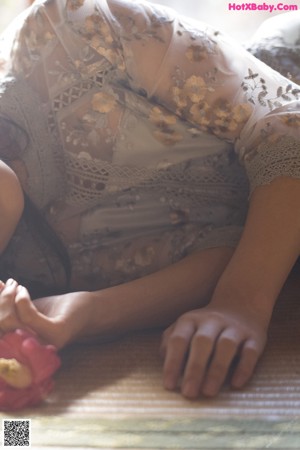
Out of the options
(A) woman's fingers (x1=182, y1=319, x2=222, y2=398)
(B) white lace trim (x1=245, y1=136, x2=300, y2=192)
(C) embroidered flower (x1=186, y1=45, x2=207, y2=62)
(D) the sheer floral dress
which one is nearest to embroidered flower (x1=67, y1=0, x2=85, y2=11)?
(D) the sheer floral dress

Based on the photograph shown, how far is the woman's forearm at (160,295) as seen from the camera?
0.57 meters

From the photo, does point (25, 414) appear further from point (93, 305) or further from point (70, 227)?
point (70, 227)

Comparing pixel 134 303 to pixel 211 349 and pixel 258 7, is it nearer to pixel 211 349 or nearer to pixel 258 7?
pixel 211 349

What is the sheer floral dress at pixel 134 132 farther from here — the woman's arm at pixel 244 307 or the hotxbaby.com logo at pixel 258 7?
the hotxbaby.com logo at pixel 258 7

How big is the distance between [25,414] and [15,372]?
29 millimetres

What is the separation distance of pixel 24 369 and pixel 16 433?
6 centimetres

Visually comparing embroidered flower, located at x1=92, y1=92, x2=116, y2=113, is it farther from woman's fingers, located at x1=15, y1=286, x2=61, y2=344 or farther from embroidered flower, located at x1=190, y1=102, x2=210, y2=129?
woman's fingers, located at x1=15, y1=286, x2=61, y2=344

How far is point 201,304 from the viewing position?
603mm

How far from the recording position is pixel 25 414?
443 mm

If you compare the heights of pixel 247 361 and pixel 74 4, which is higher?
pixel 74 4

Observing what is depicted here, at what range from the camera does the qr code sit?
40 cm

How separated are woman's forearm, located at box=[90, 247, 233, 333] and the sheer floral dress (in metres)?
0.03

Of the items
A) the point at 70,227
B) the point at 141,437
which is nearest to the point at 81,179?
the point at 70,227

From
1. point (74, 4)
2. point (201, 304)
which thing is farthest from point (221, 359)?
point (74, 4)
